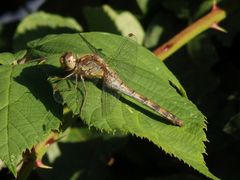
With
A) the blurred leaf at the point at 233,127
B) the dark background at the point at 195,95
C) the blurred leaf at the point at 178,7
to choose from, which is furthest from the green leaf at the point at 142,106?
the blurred leaf at the point at 178,7

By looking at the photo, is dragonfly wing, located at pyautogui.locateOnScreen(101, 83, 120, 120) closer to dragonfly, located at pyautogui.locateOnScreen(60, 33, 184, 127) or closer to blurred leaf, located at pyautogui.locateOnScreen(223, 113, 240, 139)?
dragonfly, located at pyautogui.locateOnScreen(60, 33, 184, 127)

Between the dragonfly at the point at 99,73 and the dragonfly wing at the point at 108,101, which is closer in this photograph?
the dragonfly wing at the point at 108,101

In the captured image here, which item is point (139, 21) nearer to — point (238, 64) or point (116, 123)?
point (238, 64)

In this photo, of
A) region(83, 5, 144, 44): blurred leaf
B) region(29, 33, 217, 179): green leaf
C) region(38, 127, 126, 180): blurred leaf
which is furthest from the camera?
region(83, 5, 144, 44): blurred leaf

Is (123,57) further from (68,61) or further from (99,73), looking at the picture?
(68,61)

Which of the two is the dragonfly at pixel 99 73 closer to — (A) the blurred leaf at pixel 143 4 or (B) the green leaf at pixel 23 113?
(B) the green leaf at pixel 23 113

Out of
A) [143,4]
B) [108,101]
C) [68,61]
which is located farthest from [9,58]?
[143,4]

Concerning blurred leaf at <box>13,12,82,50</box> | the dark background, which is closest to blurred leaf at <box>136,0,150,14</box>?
the dark background
